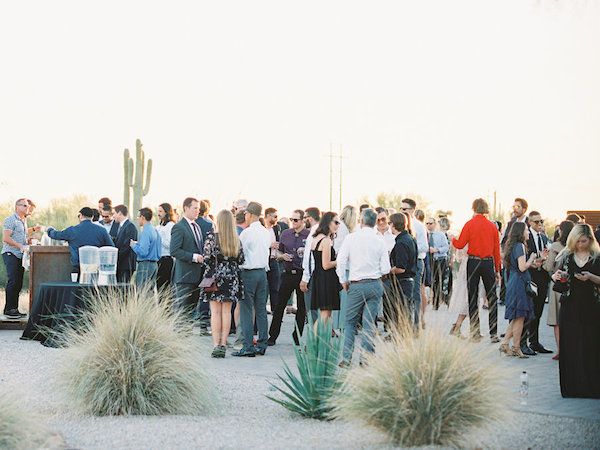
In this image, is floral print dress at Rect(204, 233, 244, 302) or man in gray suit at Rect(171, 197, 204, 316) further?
man in gray suit at Rect(171, 197, 204, 316)

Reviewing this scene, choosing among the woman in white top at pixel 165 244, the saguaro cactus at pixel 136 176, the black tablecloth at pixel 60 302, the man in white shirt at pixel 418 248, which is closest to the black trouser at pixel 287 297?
the man in white shirt at pixel 418 248

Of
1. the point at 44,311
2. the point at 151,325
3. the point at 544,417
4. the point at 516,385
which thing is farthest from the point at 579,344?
the point at 44,311


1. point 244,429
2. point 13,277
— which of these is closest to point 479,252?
point 244,429

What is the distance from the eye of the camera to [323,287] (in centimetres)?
1332

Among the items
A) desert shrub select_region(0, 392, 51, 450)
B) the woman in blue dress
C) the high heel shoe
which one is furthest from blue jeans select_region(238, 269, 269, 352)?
desert shrub select_region(0, 392, 51, 450)

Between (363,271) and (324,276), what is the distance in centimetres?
170

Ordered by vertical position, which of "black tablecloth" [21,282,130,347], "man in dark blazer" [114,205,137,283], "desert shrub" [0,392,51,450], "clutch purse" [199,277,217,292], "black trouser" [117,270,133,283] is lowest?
"desert shrub" [0,392,51,450]

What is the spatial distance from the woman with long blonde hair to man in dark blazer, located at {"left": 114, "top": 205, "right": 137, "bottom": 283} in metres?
3.72

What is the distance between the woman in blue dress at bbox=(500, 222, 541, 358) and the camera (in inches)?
531

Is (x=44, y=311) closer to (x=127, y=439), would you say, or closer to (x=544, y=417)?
(x=127, y=439)

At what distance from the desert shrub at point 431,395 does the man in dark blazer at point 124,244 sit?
9603 mm

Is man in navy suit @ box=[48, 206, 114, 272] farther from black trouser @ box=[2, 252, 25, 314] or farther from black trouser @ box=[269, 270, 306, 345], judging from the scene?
black trouser @ box=[269, 270, 306, 345]

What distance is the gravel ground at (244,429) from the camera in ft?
25.5

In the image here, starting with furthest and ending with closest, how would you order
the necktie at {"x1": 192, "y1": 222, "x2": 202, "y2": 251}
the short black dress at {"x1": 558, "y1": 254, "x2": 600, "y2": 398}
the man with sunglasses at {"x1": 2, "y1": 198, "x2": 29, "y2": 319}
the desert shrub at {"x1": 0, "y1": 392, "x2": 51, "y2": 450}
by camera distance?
the man with sunglasses at {"x1": 2, "y1": 198, "x2": 29, "y2": 319}, the necktie at {"x1": 192, "y1": 222, "x2": 202, "y2": 251}, the short black dress at {"x1": 558, "y1": 254, "x2": 600, "y2": 398}, the desert shrub at {"x1": 0, "y1": 392, "x2": 51, "y2": 450}
